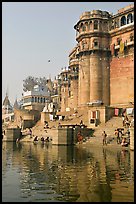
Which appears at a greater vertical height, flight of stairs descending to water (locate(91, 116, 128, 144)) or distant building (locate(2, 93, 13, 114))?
distant building (locate(2, 93, 13, 114))

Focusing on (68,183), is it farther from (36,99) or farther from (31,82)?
(31,82)

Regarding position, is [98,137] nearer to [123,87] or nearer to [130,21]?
[123,87]

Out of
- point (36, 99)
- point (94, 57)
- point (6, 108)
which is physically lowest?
point (6, 108)

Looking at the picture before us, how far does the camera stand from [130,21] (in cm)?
4000

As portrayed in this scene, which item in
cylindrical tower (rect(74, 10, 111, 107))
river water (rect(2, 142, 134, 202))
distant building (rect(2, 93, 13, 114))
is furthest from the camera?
distant building (rect(2, 93, 13, 114))

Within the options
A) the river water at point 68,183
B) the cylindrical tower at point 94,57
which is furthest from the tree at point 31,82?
the river water at point 68,183

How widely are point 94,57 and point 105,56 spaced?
177 centimetres

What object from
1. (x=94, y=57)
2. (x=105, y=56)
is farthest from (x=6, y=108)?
(x=105, y=56)

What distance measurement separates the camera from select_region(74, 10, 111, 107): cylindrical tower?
41.0m

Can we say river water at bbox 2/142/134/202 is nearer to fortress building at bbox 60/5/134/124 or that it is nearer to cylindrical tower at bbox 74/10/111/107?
fortress building at bbox 60/5/134/124

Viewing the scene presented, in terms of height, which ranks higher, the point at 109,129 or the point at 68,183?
the point at 109,129

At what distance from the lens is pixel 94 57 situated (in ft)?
135

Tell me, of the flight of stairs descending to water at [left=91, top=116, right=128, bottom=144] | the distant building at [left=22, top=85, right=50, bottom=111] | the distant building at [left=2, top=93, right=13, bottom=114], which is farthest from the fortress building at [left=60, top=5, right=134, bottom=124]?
the distant building at [left=2, top=93, right=13, bottom=114]

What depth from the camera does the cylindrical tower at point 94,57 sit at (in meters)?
41.0
